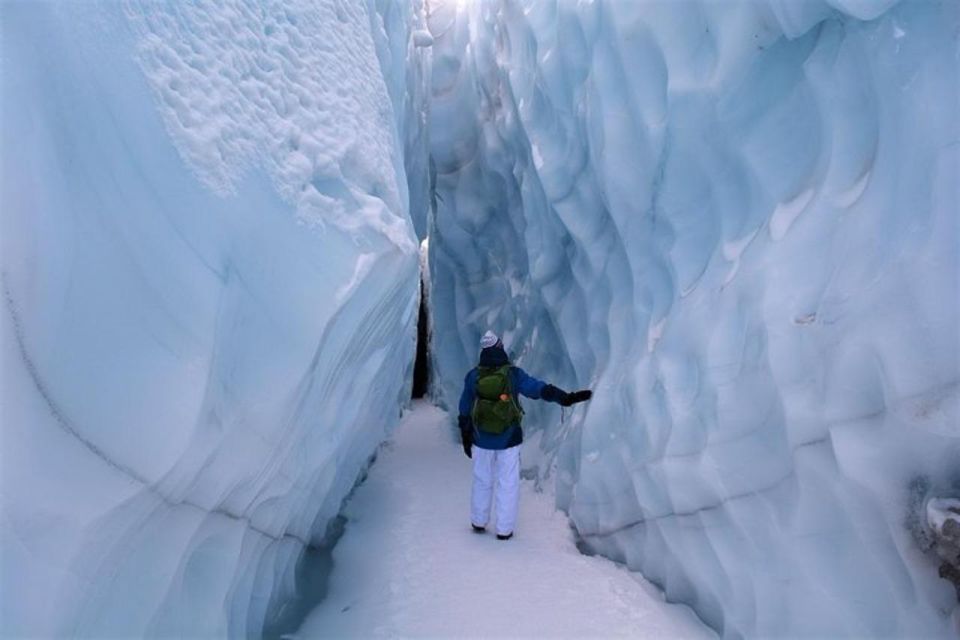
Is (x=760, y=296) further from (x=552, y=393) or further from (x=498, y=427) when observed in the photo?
(x=498, y=427)

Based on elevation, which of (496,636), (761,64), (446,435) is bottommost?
(446,435)

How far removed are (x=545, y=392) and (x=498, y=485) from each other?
0.50 meters

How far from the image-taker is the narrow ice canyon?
142cm

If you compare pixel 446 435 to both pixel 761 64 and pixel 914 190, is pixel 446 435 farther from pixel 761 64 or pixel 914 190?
pixel 914 190

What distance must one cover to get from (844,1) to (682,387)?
55.1 inches

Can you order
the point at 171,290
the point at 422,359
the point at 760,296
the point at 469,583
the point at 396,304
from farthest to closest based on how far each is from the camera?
the point at 422,359 < the point at 396,304 < the point at 469,583 < the point at 760,296 < the point at 171,290

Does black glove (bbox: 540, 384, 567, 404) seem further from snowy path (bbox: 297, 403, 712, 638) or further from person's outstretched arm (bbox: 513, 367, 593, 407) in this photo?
snowy path (bbox: 297, 403, 712, 638)

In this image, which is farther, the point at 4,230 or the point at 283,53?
the point at 283,53

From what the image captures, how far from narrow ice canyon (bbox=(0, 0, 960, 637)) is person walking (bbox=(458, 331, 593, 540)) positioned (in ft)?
1.11

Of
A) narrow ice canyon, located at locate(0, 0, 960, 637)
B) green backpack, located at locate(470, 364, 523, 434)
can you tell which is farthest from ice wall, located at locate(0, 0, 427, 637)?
green backpack, located at locate(470, 364, 523, 434)

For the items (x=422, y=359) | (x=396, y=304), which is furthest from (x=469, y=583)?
(x=422, y=359)

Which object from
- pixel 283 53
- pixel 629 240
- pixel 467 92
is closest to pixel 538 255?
pixel 629 240

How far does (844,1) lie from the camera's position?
6.70ft

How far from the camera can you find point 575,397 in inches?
137
